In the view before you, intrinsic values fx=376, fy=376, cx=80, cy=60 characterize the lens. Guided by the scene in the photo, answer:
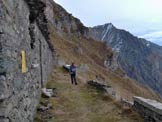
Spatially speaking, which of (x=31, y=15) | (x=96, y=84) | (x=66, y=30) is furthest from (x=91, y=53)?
(x=31, y=15)

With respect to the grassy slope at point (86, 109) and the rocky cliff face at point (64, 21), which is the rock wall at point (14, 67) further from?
the rocky cliff face at point (64, 21)

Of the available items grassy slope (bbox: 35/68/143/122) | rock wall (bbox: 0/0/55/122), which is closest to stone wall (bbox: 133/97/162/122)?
grassy slope (bbox: 35/68/143/122)

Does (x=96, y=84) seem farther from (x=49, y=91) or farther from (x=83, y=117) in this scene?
(x=83, y=117)

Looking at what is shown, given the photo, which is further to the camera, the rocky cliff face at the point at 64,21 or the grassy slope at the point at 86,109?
the rocky cliff face at the point at 64,21

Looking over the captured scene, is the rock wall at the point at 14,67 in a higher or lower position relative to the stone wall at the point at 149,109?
higher

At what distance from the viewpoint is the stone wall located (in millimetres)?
14281

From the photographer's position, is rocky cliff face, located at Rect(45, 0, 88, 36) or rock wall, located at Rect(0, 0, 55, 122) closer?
rock wall, located at Rect(0, 0, 55, 122)

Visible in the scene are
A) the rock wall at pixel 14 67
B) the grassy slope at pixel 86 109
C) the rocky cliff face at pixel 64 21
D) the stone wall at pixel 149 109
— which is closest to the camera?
the rock wall at pixel 14 67

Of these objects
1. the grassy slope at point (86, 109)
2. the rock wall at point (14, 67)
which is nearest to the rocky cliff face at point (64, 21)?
the grassy slope at point (86, 109)

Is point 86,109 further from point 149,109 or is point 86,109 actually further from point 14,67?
Answer: point 14,67

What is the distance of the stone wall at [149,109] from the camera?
46.9 ft

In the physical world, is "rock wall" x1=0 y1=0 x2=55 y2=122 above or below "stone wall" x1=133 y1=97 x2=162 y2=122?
above

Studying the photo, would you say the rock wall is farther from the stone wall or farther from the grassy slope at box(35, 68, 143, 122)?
the stone wall

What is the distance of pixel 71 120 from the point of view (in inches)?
630
